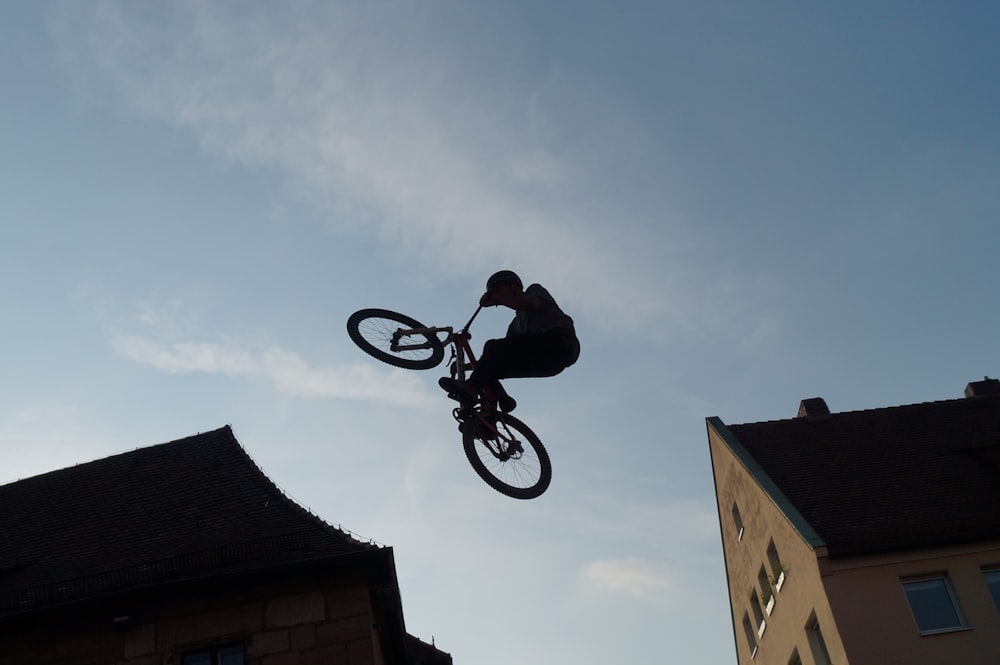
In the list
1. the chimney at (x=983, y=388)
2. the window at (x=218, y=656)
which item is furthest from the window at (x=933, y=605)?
the window at (x=218, y=656)

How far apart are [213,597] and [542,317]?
192 inches

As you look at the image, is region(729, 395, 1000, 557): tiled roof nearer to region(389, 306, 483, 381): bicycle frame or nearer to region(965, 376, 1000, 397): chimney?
region(965, 376, 1000, 397): chimney

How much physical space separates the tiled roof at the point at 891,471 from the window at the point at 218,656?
10.8m

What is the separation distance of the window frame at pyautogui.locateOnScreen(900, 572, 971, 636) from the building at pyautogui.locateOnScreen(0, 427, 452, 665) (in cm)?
909

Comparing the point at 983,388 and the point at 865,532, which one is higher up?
the point at 983,388

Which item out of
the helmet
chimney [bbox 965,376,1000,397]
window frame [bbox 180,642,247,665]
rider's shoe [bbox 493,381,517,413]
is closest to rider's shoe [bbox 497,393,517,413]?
rider's shoe [bbox 493,381,517,413]

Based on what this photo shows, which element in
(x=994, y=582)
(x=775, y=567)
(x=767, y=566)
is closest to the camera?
(x=994, y=582)

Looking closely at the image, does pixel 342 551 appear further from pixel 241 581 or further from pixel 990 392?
pixel 990 392

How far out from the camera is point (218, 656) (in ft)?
36.0

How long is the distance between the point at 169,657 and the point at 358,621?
204 cm

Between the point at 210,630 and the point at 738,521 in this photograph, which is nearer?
the point at 210,630

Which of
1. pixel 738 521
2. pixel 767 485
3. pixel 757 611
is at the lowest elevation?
pixel 757 611

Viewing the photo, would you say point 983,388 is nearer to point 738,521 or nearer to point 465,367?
point 738,521

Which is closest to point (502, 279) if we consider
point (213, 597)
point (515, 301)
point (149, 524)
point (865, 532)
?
point (515, 301)
